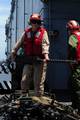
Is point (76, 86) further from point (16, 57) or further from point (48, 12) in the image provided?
point (48, 12)

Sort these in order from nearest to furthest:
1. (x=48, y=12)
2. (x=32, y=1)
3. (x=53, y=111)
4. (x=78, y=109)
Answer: (x=53, y=111)
(x=78, y=109)
(x=48, y=12)
(x=32, y=1)

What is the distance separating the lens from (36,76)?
851 cm

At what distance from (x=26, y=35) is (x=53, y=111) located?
1.76m

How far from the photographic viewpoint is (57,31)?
10.7 meters

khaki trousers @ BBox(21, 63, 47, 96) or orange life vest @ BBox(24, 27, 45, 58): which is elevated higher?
orange life vest @ BBox(24, 27, 45, 58)

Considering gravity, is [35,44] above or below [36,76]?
above

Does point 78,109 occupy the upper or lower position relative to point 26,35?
lower

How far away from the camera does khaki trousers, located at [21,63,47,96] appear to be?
8.39 meters

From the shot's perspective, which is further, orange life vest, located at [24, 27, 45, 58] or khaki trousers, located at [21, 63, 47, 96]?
orange life vest, located at [24, 27, 45, 58]

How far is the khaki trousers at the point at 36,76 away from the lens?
27.5ft

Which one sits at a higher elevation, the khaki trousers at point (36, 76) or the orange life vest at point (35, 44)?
the orange life vest at point (35, 44)

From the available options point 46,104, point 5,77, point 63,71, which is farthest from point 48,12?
point 46,104

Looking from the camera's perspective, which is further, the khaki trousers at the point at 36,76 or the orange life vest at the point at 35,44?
the orange life vest at the point at 35,44

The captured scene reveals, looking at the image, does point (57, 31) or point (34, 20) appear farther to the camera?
point (57, 31)
